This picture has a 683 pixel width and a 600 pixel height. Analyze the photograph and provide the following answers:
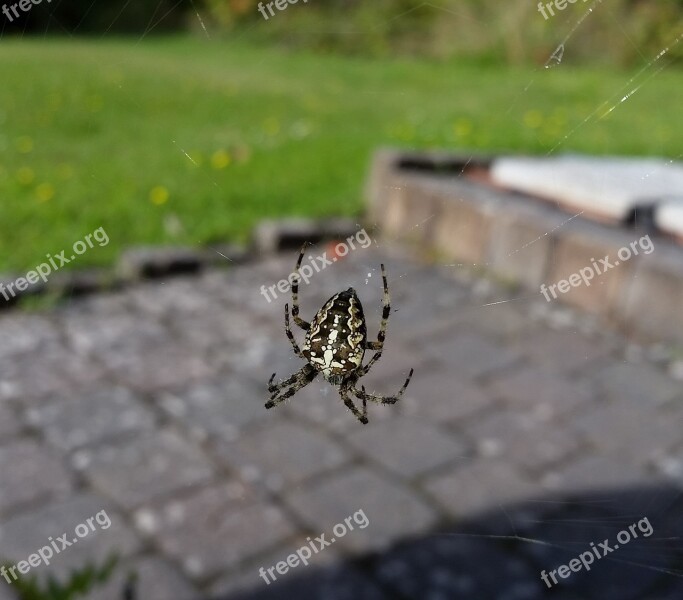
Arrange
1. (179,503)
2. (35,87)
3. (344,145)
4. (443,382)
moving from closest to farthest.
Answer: (179,503) < (443,382) < (344,145) < (35,87)

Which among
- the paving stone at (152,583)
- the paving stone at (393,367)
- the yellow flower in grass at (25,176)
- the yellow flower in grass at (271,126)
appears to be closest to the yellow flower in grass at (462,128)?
the yellow flower in grass at (271,126)

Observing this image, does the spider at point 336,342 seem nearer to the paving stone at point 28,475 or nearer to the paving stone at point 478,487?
the paving stone at point 478,487

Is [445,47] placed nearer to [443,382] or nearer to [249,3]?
[249,3]

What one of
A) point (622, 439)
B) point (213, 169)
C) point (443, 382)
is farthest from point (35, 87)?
point (622, 439)
